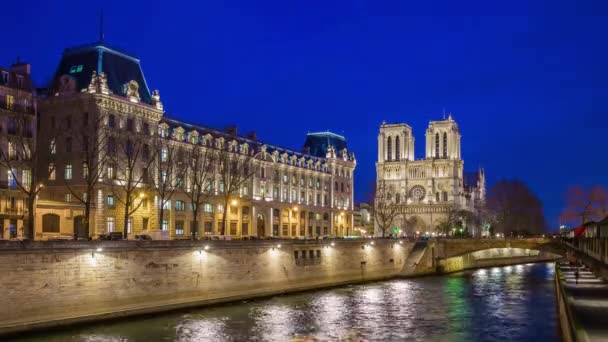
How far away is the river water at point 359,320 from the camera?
43844mm

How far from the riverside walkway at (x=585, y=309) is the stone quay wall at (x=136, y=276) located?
28.6 meters

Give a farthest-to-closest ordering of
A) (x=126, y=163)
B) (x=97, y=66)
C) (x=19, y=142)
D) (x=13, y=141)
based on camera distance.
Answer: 1. (x=97, y=66)
2. (x=126, y=163)
3. (x=13, y=141)
4. (x=19, y=142)

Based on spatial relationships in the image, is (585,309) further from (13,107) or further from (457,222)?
(457,222)

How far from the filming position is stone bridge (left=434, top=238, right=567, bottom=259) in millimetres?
106062

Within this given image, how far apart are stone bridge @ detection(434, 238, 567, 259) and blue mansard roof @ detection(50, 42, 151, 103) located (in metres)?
51.6

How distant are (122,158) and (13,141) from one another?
15136mm

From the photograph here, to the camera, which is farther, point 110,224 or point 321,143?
point 321,143

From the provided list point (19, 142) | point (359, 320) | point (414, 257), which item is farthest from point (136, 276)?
point (414, 257)

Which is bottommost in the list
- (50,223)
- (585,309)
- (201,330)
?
(201,330)

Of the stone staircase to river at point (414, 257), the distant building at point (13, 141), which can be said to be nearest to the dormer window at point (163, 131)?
the distant building at point (13, 141)

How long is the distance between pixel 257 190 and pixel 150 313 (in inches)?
2629

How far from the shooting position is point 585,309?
35219mm

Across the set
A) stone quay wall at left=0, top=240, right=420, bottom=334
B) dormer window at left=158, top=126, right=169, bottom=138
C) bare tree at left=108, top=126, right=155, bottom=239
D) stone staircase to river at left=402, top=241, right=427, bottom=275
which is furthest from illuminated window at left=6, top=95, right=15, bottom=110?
stone staircase to river at left=402, top=241, right=427, bottom=275

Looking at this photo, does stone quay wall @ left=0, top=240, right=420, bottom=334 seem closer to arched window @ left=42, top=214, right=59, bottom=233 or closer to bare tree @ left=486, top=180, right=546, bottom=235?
arched window @ left=42, top=214, right=59, bottom=233
